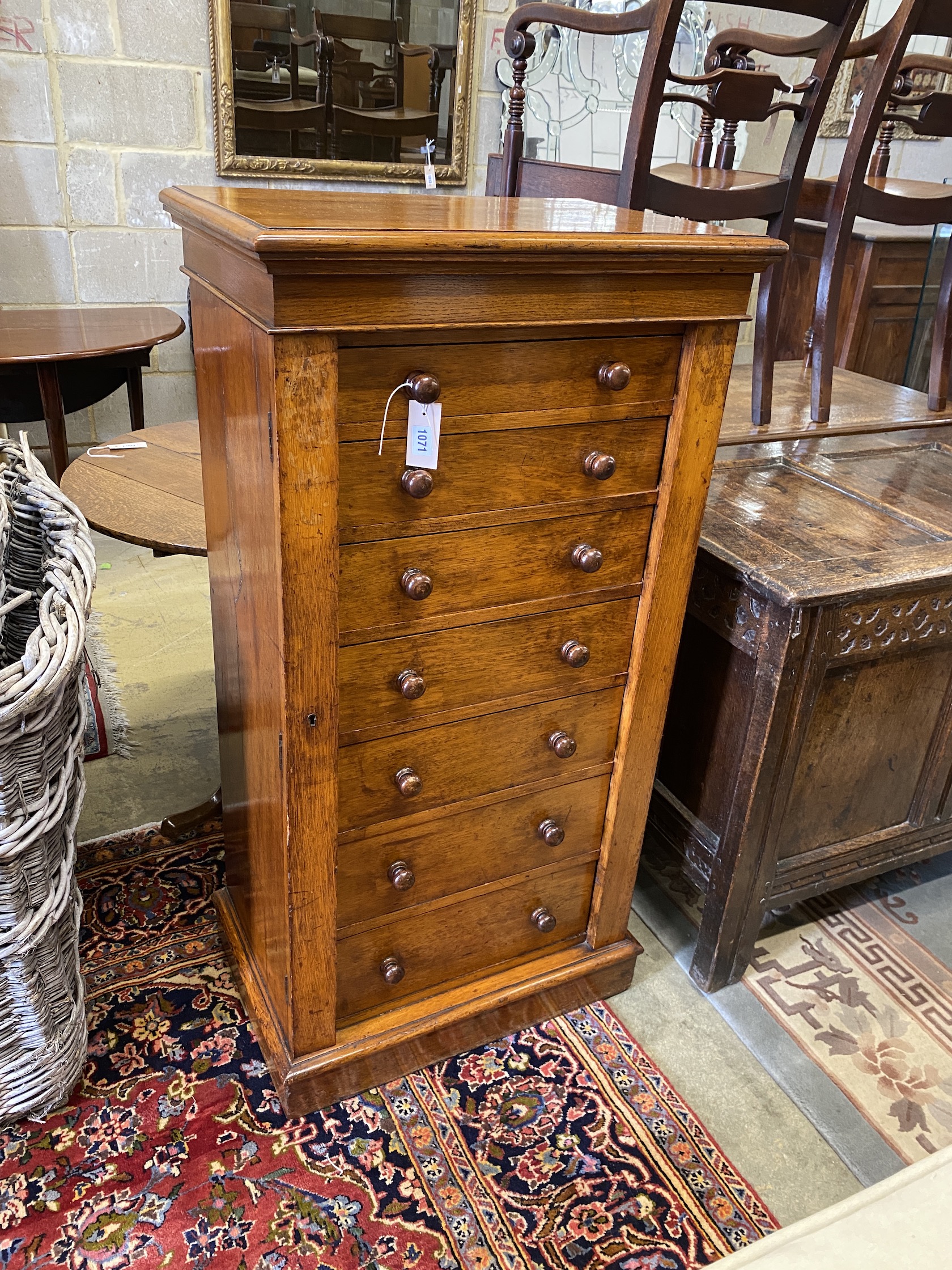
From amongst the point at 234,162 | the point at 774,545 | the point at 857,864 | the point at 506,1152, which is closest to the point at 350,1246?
the point at 506,1152

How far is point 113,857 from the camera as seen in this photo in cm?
203

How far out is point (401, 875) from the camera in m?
1.44

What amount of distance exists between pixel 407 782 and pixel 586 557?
409mm

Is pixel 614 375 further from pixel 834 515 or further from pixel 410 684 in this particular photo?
pixel 834 515

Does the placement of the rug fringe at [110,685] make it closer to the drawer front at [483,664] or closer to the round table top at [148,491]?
the round table top at [148,491]

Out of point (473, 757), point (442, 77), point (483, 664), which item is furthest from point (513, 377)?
point (442, 77)

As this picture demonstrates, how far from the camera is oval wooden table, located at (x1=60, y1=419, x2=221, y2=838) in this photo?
71.6 inches

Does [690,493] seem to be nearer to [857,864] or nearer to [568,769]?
[568,769]

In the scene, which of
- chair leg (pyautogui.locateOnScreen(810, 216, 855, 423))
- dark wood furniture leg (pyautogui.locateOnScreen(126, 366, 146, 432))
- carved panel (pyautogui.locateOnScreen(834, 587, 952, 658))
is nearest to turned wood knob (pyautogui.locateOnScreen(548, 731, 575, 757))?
carved panel (pyautogui.locateOnScreen(834, 587, 952, 658))

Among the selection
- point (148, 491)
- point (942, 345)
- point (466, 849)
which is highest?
point (942, 345)

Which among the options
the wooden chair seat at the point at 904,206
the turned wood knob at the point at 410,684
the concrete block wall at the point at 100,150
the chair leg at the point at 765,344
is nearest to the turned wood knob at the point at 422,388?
the turned wood knob at the point at 410,684

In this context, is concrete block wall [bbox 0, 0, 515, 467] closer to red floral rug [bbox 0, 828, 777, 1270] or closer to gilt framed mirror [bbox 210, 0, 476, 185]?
gilt framed mirror [bbox 210, 0, 476, 185]

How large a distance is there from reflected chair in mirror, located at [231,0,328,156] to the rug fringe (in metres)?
1.97

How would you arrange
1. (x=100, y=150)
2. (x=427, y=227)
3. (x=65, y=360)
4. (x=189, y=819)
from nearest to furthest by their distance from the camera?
(x=427, y=227) → (x=189, y=819) → (x=65, y=360) → (x=100, y=150)
